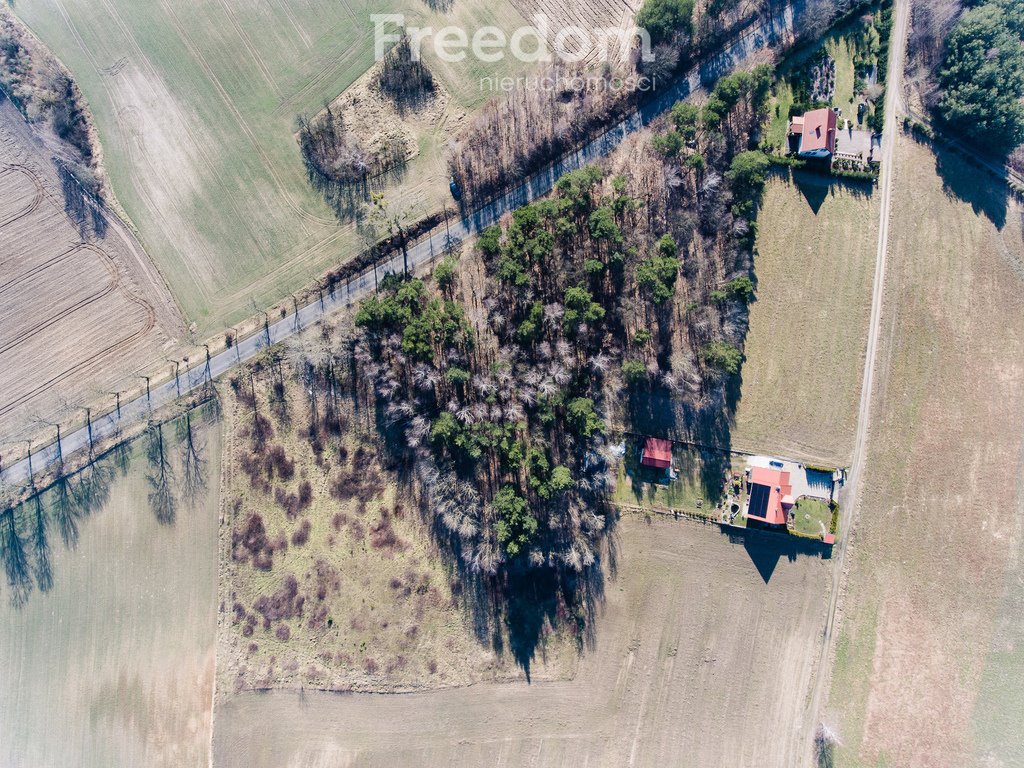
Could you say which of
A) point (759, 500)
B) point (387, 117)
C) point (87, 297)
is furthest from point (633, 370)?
point (87, 297)

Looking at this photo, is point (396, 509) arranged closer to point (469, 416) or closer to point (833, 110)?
point (469, 416)

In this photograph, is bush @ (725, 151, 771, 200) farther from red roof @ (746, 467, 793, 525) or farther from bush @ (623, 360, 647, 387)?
red roof @ (746, 467, 793, 525)

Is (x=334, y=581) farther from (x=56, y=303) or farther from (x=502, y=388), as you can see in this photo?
(x=56, y=303)

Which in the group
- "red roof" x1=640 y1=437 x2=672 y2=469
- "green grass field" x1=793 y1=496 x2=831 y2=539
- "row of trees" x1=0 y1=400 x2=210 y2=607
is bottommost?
"row of trees" x1=0 y1=400 x2=210 y2=607

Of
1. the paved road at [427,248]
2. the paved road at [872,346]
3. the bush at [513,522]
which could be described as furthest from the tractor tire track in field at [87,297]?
the paved road at [872,346]

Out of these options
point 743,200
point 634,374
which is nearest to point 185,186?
point 634,374

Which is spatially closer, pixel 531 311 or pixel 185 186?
pixel 531 311

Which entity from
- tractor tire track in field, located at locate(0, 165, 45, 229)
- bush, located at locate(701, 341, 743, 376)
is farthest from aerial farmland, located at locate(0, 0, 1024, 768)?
bush, located at locate(701, 341, 743, 376)
